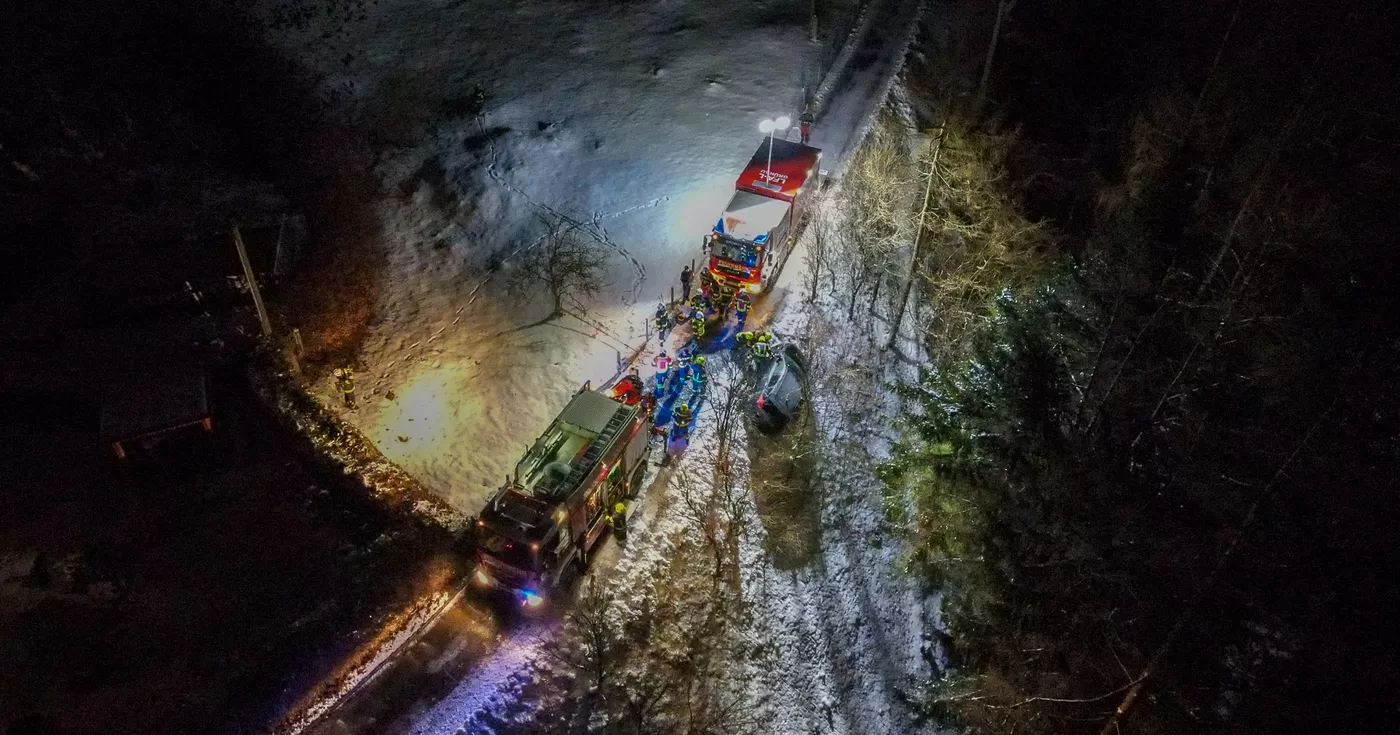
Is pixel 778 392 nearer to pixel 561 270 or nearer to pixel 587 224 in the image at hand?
pixel 561 270

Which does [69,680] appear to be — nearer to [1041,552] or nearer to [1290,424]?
[1041,552]

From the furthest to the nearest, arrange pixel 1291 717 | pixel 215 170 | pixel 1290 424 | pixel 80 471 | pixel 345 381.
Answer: pixel 215 170 → pixel 345 381 → pixel 80 471 → pixel 1290 424 → pixel 1291 717

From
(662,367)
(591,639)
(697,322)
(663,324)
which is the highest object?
(697,322)

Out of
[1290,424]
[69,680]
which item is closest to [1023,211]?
[1290,424]

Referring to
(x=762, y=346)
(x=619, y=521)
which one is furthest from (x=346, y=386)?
(x=762, y=346)

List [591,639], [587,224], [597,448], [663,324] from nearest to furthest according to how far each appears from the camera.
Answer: [591,639], [597,448], [663,324], [587,224]

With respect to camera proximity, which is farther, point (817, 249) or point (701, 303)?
point (817, 249)
